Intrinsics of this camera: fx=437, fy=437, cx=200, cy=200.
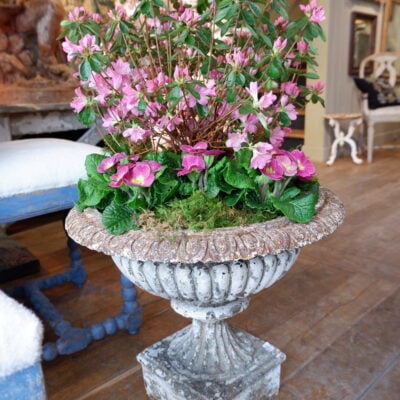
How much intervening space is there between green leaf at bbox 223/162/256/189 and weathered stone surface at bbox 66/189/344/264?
8 centimetres

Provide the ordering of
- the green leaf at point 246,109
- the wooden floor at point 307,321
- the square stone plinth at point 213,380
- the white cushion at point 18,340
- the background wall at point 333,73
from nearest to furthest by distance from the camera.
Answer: the white cushion at point 18,340, the green leaf at point 246,109, the square stone plinth at point 213,380, the wooden floor at point 307,321, the background wall at point 333,73

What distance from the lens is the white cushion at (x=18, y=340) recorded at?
58 cm

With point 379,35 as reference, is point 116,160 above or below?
below

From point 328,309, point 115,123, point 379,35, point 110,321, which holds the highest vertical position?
point 379,35

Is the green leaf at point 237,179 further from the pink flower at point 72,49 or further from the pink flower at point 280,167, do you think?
the pink flower at point 72,49

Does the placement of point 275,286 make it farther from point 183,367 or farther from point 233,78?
point 233,78

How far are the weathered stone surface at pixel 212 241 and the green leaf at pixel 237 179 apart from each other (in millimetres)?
77

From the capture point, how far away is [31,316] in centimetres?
62

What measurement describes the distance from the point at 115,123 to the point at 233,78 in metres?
A: 0.27

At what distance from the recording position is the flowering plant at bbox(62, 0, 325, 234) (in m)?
0.77

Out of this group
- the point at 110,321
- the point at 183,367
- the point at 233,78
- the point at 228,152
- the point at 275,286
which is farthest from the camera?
the point at 275,286

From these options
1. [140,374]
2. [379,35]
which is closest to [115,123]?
[140,374]

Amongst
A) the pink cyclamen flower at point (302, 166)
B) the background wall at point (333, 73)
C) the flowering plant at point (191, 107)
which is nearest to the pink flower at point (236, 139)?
the flowering plant at point (191, 107)

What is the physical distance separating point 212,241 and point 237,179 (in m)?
0.13
